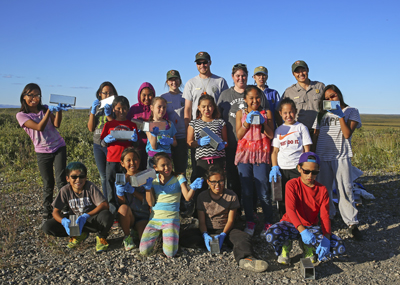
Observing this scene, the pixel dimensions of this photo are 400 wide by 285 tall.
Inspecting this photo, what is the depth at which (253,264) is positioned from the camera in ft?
11.7

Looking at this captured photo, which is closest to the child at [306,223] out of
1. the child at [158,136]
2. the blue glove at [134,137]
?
the child at [158,136]

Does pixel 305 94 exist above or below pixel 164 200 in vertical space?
above

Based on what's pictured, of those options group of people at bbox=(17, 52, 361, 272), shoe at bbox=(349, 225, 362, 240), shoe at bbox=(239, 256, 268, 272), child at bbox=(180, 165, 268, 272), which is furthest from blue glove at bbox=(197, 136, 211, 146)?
shoe at bbox=(349, 225, 362, 240)

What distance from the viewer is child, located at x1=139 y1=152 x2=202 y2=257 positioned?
405 centimetres

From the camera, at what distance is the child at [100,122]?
4828 millimetres

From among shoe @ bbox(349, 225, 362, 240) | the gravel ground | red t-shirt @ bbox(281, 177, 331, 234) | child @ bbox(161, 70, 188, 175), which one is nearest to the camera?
the gravel ground

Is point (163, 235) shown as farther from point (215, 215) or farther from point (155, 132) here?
point (155, 132)

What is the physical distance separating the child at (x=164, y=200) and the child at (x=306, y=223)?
3.63ft

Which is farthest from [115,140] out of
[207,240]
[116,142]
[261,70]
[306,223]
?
[306,223]

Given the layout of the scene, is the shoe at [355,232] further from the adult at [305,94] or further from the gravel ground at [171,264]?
the adult at [305,94]

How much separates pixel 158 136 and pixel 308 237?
7.78 feet

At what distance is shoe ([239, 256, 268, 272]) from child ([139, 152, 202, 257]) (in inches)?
33.5

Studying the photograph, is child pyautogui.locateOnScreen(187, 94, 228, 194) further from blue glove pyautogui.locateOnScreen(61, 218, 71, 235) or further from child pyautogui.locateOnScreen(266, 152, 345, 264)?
blue glove pyautogui.locateOnScreen(61, 218, 71, 235)

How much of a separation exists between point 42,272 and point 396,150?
32.6 ft
